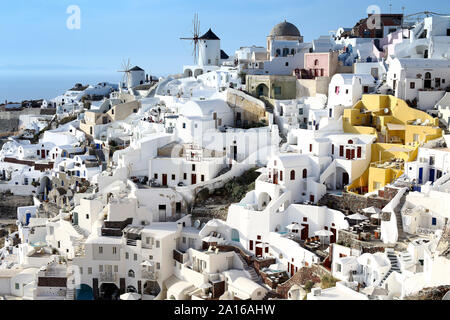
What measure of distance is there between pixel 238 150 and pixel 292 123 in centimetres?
316

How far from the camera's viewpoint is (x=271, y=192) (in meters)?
18.5

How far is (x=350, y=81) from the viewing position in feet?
75.0

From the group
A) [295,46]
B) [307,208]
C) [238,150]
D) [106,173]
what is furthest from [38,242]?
[295,46]

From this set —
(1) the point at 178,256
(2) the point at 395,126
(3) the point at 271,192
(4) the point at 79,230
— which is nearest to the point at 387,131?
(2) the point at 395,126

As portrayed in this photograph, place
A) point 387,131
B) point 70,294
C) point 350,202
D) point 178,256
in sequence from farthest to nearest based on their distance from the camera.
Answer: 1. point 387,131
2. point 178,256
3. point 350,202
4. point 70,294

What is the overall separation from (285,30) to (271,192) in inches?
707

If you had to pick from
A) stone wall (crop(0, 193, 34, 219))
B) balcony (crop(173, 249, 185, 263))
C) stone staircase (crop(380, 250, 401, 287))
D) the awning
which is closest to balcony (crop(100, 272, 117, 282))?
balcony (crop(173, 249, 185, 263))

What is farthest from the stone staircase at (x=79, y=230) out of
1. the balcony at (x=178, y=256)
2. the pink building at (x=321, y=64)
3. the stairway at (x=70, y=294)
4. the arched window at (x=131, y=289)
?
the pink building at (x=321, y=64)

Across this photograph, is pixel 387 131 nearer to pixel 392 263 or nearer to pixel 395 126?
pixel 395 126

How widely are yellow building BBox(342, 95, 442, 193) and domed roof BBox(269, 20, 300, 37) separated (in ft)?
42.6

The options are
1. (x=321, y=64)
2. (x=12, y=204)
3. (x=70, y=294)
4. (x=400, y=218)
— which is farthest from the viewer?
(x=12, y=204)

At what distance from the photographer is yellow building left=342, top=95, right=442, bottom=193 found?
59.9ft

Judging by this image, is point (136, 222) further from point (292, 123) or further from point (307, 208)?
point (292, 123)

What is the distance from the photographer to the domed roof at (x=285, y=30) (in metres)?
33.6
